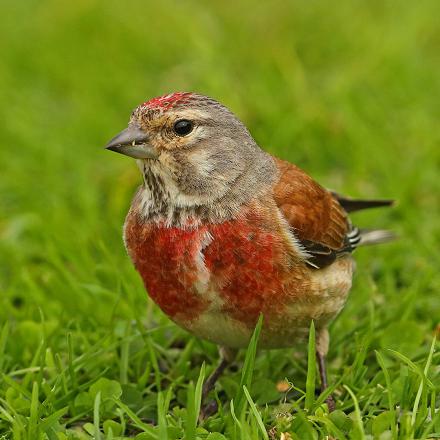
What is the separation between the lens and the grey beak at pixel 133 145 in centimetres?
359

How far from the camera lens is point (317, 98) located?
698cm

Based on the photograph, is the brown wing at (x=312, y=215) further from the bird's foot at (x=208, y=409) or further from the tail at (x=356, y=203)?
the bird's foot at (x=208, y=409)

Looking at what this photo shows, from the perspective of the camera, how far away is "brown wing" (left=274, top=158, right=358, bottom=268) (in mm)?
3881

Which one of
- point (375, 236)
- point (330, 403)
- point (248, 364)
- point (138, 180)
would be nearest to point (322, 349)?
point (330, 403)

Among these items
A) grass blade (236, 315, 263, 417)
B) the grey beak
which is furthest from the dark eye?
grass blade (236, 315, 263, 417)

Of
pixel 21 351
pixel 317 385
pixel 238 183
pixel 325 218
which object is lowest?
pixel 317 385

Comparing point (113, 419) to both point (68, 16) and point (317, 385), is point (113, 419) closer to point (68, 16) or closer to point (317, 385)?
point (317, 385)

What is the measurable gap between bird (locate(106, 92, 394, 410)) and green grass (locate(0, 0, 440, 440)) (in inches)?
11.6

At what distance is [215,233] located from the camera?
3.60 metres

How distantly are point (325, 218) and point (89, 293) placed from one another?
4.22 ft

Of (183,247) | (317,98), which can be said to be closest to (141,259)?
(183,247)

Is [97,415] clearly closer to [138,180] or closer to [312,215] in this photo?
[312,215]

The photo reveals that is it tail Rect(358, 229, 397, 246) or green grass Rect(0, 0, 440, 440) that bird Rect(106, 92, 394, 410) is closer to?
green grass Rect(0, 0, 440, 440)

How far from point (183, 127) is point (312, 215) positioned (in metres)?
0.76
